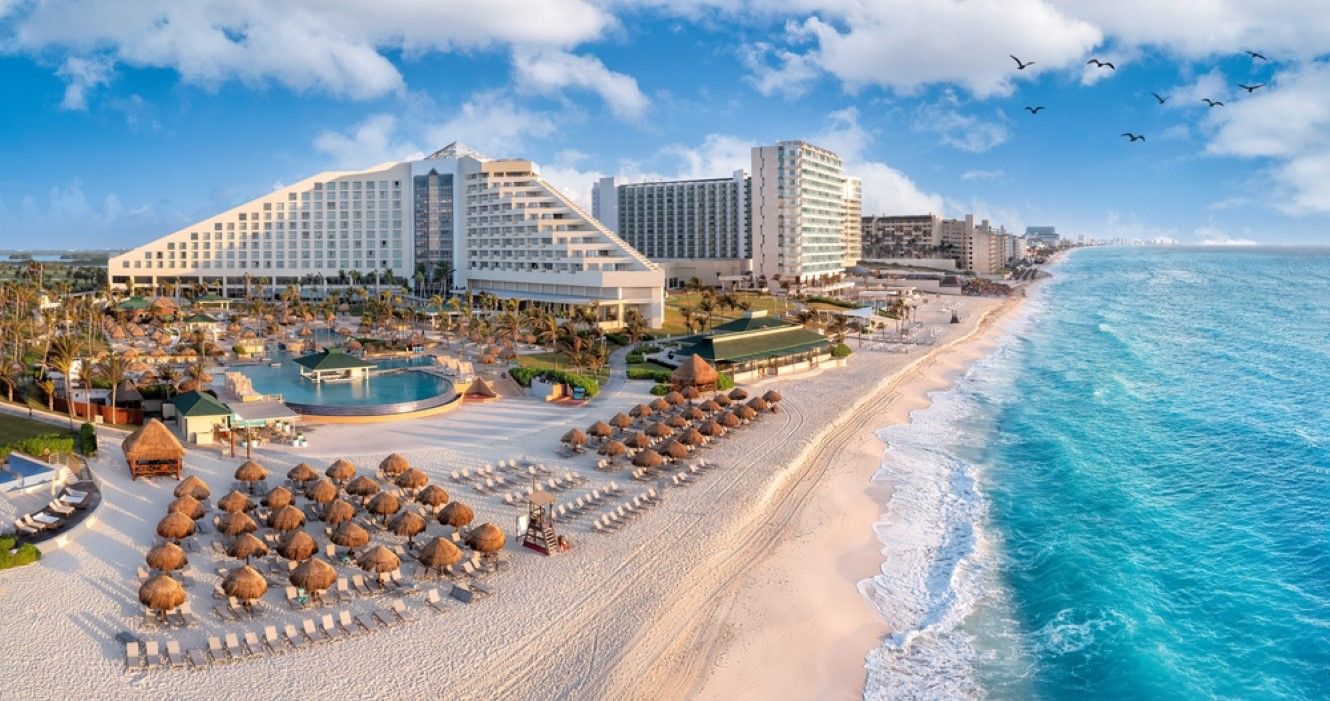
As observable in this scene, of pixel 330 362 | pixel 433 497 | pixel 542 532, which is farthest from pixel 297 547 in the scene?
pixel 330 362

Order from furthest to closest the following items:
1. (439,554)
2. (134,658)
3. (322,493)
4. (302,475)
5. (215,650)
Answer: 1. (302,475)
2. (322,493)
3. (439,554)
4. (215,650)
5. (134,658)

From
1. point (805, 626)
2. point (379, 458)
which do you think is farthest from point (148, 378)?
point (805, 626)

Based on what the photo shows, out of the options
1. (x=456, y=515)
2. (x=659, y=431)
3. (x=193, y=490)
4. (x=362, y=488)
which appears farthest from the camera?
(x=659, y=431)

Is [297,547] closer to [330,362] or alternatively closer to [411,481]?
[411,481]

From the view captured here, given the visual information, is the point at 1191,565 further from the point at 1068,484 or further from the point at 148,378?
the point at 148,378

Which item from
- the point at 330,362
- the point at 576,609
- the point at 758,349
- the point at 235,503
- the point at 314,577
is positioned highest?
the point at 758,349

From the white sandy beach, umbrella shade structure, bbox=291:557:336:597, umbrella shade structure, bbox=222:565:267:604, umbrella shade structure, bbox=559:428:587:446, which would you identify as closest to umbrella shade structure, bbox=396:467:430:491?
the white sandy beach
